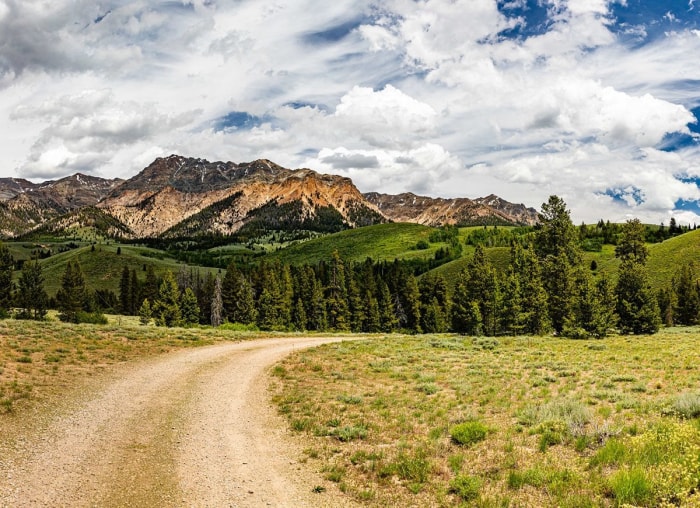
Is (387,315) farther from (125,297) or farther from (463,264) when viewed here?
(463,264)

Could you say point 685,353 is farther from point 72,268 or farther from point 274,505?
point 72,268

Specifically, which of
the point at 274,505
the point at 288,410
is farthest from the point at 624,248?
the point at 274,505

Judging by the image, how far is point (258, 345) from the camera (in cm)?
3503

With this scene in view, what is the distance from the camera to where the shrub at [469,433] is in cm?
1213

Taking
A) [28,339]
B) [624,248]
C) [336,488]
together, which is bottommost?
[336,488]

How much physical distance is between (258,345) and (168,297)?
54.7 meters

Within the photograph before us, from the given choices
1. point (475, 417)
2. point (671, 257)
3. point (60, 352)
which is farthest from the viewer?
point (671, 257)

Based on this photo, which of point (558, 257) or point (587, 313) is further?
point (558, 257)

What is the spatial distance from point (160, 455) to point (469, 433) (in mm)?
8480

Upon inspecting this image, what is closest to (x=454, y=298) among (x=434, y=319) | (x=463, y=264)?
(x=434, y=319)

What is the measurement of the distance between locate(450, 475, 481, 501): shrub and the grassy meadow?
23 mm

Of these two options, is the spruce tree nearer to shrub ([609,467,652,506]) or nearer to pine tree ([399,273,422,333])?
pine tree ([399,273,422,333])

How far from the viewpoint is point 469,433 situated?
12305mm

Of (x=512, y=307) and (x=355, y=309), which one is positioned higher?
(x=512, y=307)
